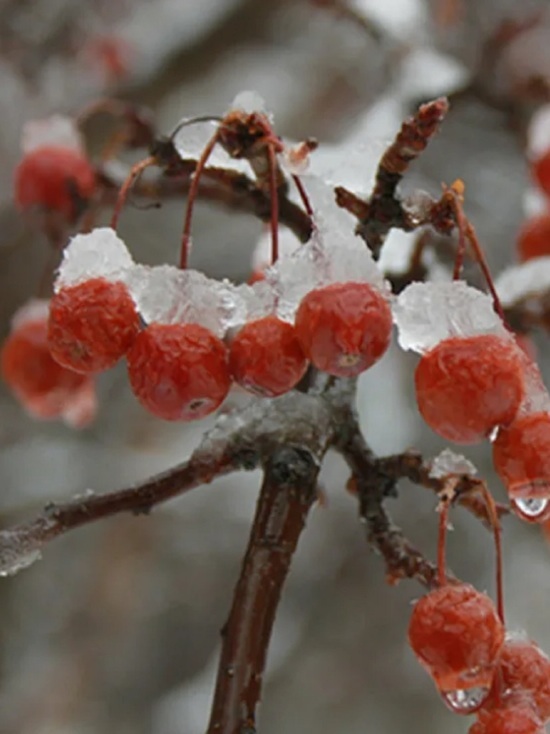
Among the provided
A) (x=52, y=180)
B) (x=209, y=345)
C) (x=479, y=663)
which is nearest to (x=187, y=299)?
(x=209, y=345)

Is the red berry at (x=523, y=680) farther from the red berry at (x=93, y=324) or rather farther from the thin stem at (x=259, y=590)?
the red berry at (x=93, y=324)

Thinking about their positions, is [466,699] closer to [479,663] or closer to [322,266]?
[479,663]

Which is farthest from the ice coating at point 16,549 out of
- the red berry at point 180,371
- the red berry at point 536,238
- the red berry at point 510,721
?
the red berry at point 536,238

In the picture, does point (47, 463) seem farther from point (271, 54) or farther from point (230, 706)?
point (230, 706)

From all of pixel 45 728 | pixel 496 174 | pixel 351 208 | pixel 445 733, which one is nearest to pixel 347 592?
pixel 445 733

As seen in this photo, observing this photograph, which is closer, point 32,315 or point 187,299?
point 187,299
